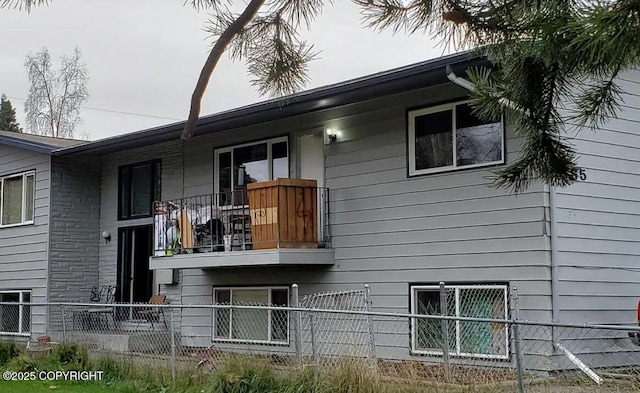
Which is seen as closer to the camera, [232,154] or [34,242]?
[232,154]

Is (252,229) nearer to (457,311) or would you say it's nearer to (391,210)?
(391,210)

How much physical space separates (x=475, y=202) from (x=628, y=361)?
2714mm

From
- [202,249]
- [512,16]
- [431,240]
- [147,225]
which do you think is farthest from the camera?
[147,225]

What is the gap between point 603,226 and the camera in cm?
995

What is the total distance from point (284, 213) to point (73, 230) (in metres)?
6.70

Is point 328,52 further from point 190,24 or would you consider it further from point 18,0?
point 18,0

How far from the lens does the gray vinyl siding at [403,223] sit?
9.43m

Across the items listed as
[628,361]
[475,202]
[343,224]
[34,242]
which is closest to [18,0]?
[475,202]

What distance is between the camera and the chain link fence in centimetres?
745

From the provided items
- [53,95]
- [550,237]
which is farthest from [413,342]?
[53,95]

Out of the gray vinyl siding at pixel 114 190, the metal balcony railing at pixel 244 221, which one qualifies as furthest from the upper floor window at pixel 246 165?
the gray vinyl siding at pixel 114 190

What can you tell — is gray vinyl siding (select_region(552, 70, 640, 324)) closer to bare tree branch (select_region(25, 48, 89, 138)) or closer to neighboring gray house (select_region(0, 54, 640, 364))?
neighboring gray house (select_region(0, 54, 640, 364))

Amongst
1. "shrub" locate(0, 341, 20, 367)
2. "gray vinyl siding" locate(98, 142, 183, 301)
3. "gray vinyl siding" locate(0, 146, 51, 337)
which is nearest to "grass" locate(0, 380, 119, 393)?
"shrub" locate(0, 341, 20, 367)

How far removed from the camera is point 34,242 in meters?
16.2
